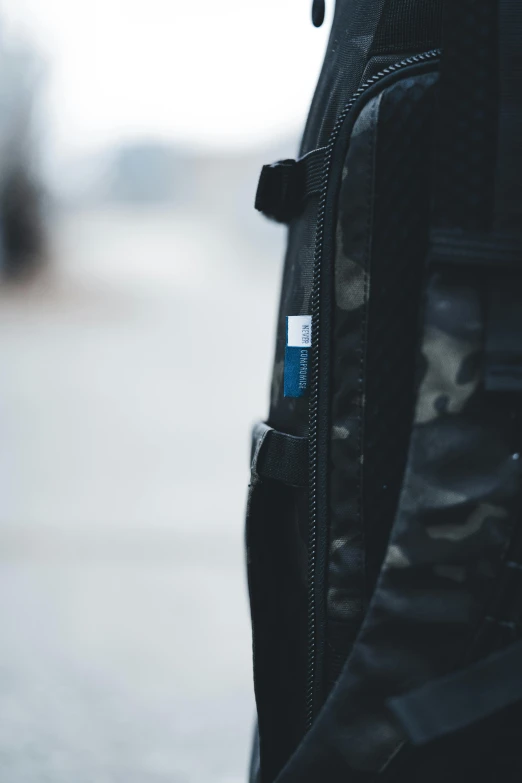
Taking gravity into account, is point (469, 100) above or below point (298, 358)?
above

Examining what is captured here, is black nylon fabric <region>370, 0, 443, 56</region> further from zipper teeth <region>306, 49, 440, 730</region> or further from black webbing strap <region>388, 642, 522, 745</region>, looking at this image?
black webbing strap <region>388, 642, 522, 745</region>

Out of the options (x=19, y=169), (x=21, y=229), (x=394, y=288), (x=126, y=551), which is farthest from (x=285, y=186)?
(x=21, y=229)

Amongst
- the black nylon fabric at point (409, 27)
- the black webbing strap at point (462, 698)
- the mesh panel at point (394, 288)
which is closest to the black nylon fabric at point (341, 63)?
the black nylon fabric at point (409, 27)

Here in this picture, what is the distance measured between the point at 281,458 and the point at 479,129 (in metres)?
0.31

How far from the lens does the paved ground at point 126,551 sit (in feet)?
5.27

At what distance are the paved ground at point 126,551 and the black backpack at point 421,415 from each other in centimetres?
97

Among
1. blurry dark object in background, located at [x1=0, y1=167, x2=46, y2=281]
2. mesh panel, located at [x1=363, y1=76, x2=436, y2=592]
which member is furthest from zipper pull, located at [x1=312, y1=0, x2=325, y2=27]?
blurry dark object in background, located at [x1=0, y1=167, x2=46, y2=281]

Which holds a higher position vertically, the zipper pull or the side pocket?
the zipper pull

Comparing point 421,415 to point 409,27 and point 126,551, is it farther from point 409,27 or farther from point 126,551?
point 126,551

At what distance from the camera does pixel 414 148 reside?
2.10ft

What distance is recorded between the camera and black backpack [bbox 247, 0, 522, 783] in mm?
578

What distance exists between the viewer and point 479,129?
1.93 feet

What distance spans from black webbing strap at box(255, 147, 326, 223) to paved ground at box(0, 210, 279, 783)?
3.30 ft

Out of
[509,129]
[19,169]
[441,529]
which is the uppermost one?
[19,169]
